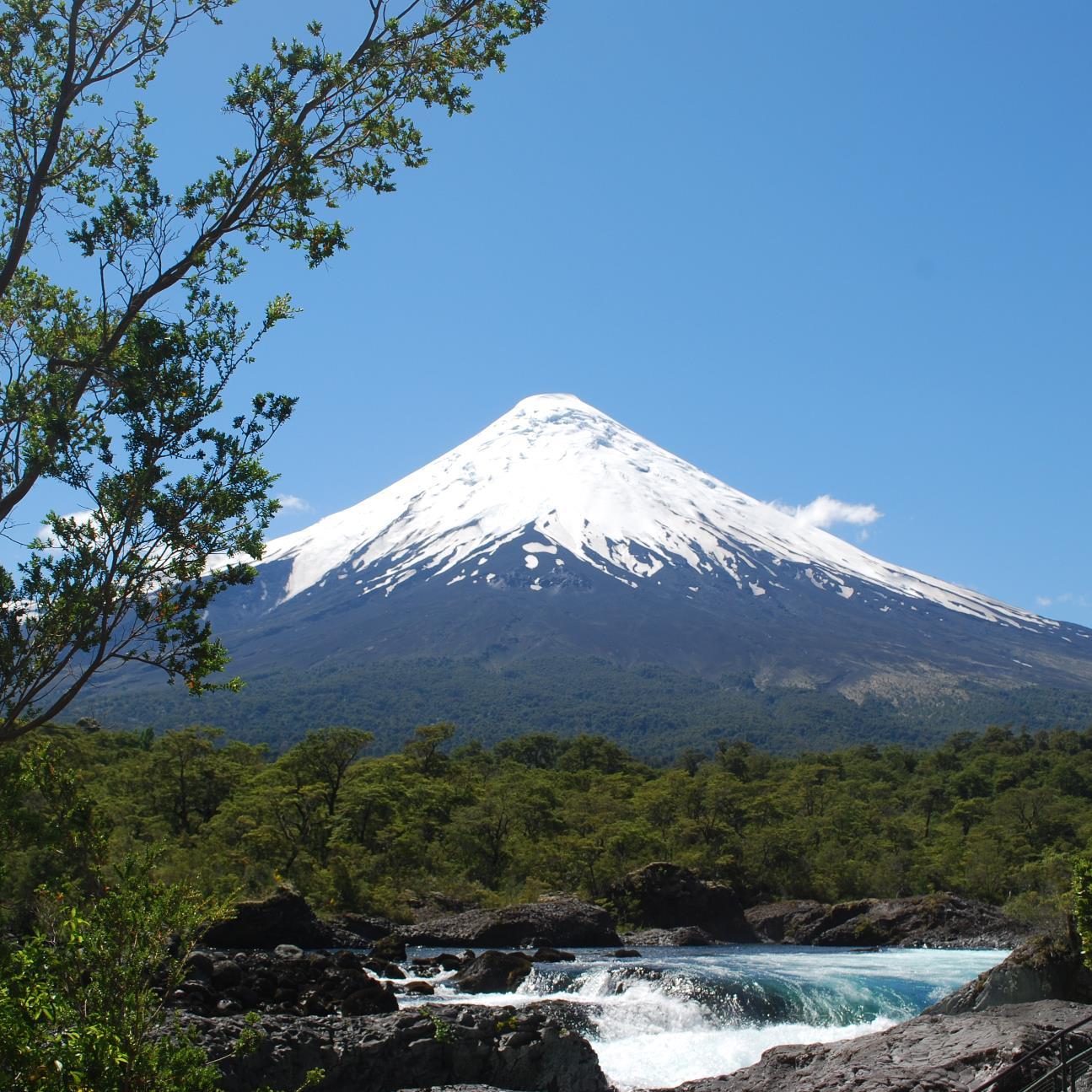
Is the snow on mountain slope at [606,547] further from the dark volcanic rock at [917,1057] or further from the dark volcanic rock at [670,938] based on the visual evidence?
the dark volcanic rock at [917,1057]

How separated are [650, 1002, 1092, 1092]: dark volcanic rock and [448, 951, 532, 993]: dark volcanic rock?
6.06m

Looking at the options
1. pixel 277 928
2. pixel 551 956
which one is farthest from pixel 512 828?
pixel 277 928

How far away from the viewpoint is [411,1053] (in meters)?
12.9

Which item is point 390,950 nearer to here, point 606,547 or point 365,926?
point 365,926

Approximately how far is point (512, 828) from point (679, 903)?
9.11 meters

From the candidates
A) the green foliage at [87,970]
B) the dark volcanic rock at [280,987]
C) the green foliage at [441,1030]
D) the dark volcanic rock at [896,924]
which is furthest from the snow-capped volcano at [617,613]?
the green foliage at [87,970]

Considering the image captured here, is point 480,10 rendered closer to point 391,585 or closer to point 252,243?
point 252,243

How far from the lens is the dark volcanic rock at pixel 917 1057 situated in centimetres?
1112

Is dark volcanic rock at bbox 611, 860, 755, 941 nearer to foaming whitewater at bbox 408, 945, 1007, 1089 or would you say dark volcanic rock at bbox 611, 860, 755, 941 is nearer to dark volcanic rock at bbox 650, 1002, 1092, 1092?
foaming whitewater at bbox 408, 945, 1007, 1089

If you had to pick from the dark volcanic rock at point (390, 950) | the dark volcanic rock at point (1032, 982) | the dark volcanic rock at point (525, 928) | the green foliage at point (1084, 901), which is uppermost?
the green foliage at point (1084, 901)

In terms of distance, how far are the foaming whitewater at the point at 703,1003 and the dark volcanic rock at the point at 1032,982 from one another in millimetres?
2376

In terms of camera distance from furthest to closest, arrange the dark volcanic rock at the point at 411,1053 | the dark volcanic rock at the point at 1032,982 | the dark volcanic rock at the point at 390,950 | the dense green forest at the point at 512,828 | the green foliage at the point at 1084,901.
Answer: the dense green forest at the point at 512,828 → the dark volcanic rock at the point at 390,950 → the dark volcanic rock at the point at 1032,982 → the green foliage at the point at 1084,901 → the dark volcanic rock at the point at 411,1053

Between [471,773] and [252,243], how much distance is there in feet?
143

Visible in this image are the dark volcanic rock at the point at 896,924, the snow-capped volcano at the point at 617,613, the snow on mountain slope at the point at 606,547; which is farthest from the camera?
the snow on mountain slope at the point at 606,547
